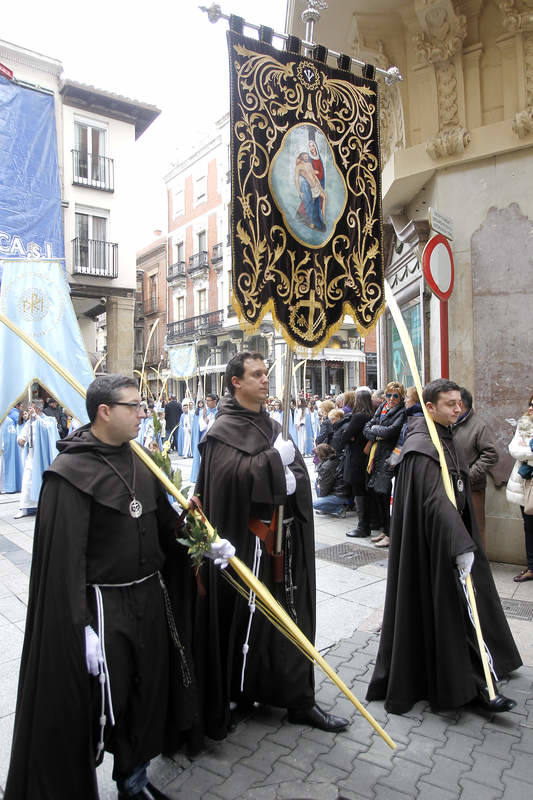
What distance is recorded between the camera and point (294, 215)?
336 cm

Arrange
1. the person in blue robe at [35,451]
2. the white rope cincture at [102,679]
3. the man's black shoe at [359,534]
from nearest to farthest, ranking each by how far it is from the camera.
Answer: the white rope cincture at [102,679]
the man's black shoe at [359,534]
the person in blue robe at [35,451]

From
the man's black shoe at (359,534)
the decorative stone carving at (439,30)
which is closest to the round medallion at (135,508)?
the man's black shoe at (359,534)

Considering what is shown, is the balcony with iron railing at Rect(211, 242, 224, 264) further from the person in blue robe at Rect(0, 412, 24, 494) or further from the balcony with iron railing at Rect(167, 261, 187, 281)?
the person in blue robe at Rect(0, 412, 24, 494)

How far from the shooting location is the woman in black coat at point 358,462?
7.16 m

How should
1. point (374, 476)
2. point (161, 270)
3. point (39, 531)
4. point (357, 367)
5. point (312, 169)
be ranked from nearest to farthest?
1. point (39, 531)
2. point (312, 169)
3. point (374, 476)
4. point (357, 367)
5. point (161, 270)

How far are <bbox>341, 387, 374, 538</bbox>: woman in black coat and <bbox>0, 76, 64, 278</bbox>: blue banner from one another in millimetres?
5692

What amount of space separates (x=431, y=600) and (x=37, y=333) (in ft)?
9.01

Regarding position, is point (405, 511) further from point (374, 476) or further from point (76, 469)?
point (374, 476)

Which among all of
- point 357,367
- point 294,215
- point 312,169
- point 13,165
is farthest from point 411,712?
point 357,367

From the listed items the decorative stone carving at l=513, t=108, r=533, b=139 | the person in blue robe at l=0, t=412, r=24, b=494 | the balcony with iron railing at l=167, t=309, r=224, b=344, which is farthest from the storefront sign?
the balcony with iron railing at l=167, t=309, r=224, b=344

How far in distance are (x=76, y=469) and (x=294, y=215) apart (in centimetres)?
198

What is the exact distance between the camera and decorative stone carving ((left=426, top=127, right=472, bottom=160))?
6082 millimetres

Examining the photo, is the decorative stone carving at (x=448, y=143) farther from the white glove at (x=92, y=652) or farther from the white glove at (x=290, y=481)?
the white glove at (x=92, y=652)

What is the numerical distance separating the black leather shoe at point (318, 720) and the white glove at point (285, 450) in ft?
4.38
